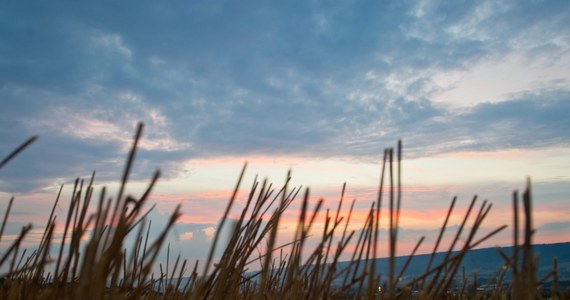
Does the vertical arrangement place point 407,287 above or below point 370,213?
Answer: below

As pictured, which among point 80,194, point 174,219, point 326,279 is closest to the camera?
point 174,219

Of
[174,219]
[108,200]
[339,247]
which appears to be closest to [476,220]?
[339,247]

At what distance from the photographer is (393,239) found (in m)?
1.72

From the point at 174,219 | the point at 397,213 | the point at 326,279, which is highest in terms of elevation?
the point at 397,213

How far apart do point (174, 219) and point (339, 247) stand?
136 centimetres

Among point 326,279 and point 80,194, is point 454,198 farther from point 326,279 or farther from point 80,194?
point 80,194

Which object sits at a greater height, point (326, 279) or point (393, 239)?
point (393, 239)

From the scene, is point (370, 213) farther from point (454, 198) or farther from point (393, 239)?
point (393, 239)

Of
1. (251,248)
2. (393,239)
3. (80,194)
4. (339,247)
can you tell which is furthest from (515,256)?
(80,194)

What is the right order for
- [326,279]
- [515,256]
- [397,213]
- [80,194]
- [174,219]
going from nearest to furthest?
1. [174,219]
2. [515,256]
3. [397,213]
4. [80,194]
5. [326,279]

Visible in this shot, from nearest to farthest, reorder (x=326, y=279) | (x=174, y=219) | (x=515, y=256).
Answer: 1. (x=174, y=219)
2. (x=515, y=256)
3. (x=326, y=279)

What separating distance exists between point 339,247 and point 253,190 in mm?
588

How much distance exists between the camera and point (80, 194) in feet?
7.20

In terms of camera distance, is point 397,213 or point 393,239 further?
point 397,213
